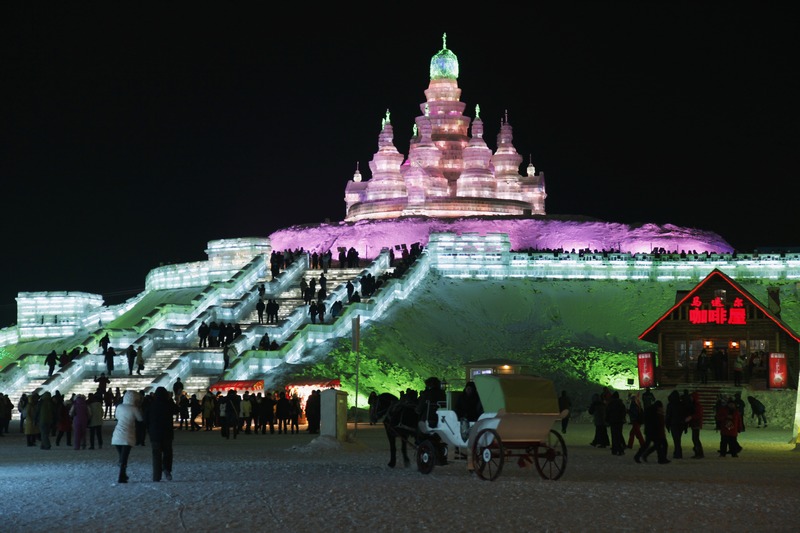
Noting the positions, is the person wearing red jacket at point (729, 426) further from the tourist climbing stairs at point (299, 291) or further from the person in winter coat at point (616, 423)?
the tourist climbing stairs at point (299, 291)

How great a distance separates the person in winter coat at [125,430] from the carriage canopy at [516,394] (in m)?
5.39

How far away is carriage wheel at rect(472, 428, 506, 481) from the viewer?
1975 centimetres

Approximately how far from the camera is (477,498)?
17453mm

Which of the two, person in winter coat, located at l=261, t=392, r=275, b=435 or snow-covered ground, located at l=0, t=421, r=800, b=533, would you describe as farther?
person in winter coat, located at l=261, t=392, r=275, b=435

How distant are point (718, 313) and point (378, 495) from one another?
27996 mm

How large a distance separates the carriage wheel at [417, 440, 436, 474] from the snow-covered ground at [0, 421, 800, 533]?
5.6 inches

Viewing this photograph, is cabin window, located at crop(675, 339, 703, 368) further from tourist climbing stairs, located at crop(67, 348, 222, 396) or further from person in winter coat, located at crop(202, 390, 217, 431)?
person in winter coat, located at crop(202, 390, 217, 431)

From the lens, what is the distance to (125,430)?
2025 cm

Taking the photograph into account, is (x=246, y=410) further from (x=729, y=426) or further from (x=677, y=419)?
(x=729, y=426)

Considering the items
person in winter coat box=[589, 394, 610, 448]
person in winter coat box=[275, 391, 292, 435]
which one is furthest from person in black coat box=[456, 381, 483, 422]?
person in winter coat box=[275, 391, 292, 435]

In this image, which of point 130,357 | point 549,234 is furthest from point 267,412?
point 549,234

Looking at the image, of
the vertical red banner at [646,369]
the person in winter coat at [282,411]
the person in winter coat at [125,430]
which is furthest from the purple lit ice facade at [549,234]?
Result: the person in winter coat at [125,430]

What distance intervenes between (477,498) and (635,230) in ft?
185

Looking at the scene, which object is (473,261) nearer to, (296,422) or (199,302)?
(199,302)
